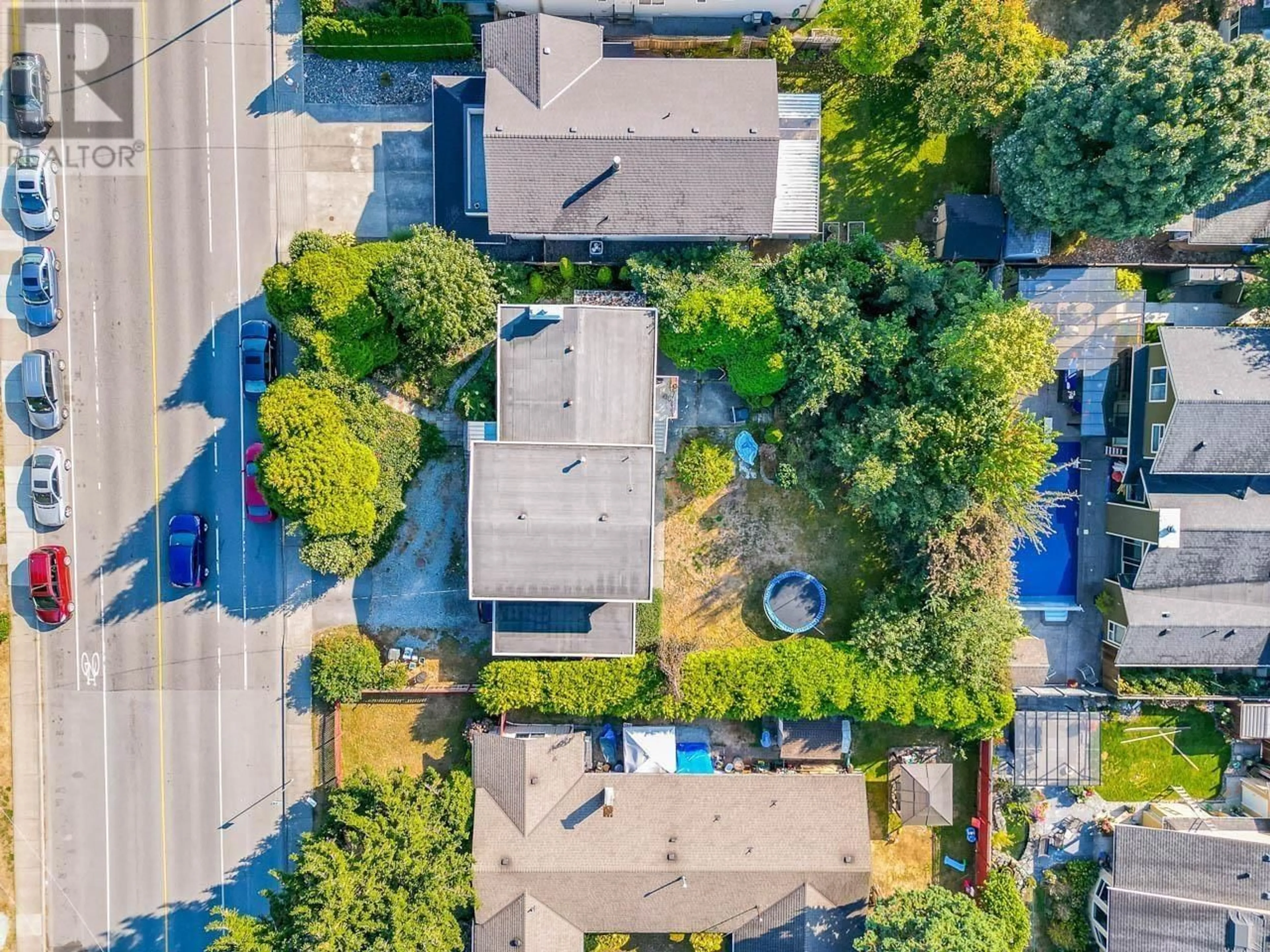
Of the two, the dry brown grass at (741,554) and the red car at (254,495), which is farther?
the dry brown grass at (741,554)

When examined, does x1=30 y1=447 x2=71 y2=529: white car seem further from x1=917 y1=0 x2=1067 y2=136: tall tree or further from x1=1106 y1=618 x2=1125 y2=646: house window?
x1=1106 y1=618 x2=1125 y2=646: house window

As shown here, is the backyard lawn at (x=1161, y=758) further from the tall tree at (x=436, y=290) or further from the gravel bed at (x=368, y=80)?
the gravel bed at (x=368, y=80)

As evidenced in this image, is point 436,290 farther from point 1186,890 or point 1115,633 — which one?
point 1186,890

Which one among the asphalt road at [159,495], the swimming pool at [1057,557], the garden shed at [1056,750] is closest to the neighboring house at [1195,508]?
the swimming pool at [1057,557]

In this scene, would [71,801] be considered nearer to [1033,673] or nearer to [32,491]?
[32,491]

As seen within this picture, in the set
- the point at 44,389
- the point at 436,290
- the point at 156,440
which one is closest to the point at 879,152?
the point at 436,290
